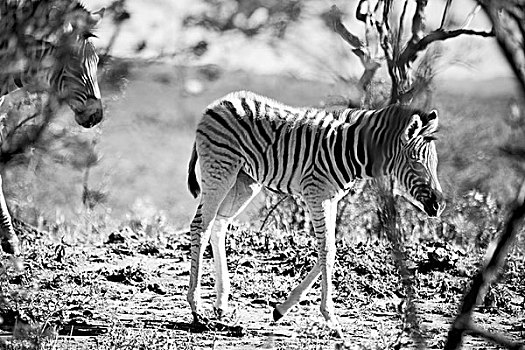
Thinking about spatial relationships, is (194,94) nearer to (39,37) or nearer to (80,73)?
(39,37)

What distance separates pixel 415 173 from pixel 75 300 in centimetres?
273

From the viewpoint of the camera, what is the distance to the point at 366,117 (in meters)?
7.62

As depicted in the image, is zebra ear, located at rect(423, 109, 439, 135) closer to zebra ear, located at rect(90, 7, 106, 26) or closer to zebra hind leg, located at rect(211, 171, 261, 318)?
zebra hind leg, located at rect(211, 171, 261, 318)

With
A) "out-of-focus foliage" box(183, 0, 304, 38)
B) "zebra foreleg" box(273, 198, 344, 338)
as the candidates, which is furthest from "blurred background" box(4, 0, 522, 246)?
"zebra foreleg" box(273, 198, 344, 338)

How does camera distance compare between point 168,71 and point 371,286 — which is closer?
point 168,71

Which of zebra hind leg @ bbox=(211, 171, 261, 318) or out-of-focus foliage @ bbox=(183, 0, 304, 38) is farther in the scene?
zebra hind leg @ bbox=(211, 171, 261, 318)

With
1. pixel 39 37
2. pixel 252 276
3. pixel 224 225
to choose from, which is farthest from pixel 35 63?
pixel 252 276

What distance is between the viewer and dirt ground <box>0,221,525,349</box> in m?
6.50

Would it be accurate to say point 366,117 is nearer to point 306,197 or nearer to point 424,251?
point 306,197

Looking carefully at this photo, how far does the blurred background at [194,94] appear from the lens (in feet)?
8.53

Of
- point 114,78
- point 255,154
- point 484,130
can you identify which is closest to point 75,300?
point 255,154

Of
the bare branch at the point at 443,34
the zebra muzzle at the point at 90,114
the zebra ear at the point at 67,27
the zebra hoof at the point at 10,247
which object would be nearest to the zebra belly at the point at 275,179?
the zebra muzzle at the point at 90,114

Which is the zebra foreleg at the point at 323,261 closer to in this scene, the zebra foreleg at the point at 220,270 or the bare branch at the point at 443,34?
the zebra foreleg at the point at 220,270

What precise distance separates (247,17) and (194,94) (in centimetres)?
41
